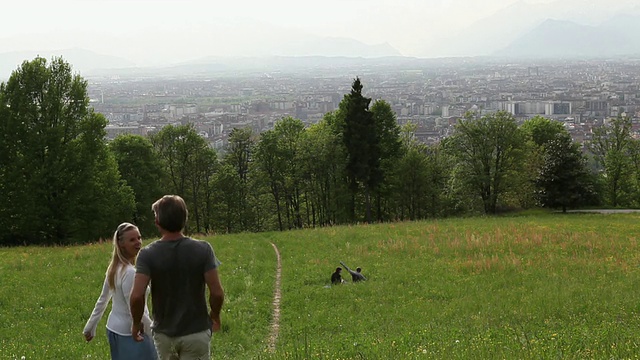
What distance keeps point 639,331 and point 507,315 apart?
325 cm

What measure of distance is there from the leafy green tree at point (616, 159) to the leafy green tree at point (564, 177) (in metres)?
16.9

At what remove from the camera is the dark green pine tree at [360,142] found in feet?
145

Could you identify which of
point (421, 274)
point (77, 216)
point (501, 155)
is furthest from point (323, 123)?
point (421, 274)

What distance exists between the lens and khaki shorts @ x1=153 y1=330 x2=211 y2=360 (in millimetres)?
5465

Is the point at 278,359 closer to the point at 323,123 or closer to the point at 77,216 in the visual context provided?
the point at 77,216

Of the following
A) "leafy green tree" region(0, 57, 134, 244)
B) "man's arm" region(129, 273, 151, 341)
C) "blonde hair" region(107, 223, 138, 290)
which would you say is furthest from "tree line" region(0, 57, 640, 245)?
"man's arm" region(129, 273, 151, 341)

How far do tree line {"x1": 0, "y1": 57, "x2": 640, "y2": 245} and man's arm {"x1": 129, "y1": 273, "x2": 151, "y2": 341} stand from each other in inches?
1080

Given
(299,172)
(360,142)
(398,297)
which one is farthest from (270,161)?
(398,297)

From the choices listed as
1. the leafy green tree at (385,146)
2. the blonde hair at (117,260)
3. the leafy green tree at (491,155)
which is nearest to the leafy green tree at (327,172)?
the leafy green tree at (385,146)

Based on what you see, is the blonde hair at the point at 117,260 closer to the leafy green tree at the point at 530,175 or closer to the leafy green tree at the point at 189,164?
the leafy green tree at the point at 530,175

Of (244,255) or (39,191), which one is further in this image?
(39,191)

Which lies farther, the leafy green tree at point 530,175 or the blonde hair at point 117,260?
the leafy green tree at point 530,175

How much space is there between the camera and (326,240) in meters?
26.2

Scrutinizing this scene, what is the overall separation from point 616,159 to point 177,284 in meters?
61.9
